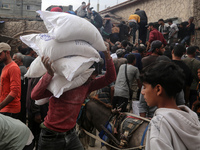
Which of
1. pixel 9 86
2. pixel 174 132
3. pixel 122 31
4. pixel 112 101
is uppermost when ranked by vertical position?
pixel 122 31

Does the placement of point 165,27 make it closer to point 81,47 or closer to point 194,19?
point 194,19

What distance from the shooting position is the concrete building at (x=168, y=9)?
9716 millimetres

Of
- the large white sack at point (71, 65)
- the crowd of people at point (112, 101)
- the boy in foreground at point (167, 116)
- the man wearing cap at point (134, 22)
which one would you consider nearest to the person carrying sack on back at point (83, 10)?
the man wearing cap at point (134, 22)

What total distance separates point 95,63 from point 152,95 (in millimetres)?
1247

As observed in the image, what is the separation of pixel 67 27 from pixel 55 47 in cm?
22

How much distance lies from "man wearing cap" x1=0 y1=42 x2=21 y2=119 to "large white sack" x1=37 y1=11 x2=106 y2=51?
1.21 m

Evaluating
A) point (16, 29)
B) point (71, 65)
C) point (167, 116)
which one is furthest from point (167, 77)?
point (16, 29)

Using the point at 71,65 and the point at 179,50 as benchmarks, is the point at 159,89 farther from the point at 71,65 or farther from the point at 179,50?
the point at 179,50

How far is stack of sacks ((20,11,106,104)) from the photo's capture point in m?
2.03

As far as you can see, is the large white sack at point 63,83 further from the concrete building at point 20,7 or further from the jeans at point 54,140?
the concrete building at point 20,7

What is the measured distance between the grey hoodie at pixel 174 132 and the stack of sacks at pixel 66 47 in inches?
39.6

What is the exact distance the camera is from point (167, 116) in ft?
3.72

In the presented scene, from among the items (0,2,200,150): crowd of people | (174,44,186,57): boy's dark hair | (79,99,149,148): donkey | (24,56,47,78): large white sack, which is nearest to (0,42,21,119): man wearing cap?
(0,2,200,150): crowd of people

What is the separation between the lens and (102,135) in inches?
115
